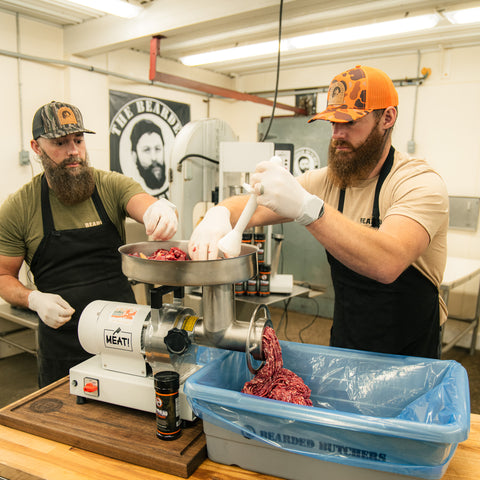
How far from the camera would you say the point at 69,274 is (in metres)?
1.93

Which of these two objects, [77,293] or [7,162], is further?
[7,162]

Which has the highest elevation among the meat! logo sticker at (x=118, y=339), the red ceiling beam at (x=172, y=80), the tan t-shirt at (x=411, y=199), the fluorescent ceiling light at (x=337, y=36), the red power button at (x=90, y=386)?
the fluorescent ceiling light at (x=337, y=36)

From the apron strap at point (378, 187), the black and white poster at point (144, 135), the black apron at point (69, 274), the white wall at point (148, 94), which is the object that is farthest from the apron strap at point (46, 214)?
the black and white poster at point (144, 135)

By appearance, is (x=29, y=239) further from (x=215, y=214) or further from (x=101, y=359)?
(x=215, y=214)

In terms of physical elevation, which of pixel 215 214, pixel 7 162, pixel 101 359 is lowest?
pixel 101 359

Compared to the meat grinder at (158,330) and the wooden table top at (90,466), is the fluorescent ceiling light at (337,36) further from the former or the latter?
the wooden table top at (90,466)

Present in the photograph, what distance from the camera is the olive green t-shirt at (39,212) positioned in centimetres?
187

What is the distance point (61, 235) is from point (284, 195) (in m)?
1.19

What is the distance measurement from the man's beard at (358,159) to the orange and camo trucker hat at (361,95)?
95 millimetres

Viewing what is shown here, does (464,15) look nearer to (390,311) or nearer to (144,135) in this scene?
(390,311)

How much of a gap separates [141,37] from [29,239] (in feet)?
8.20

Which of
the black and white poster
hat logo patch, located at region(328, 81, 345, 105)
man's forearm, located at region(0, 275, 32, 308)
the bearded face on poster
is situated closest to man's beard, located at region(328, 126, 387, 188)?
hat logo patch, located at region(328, 81, 345, 105)

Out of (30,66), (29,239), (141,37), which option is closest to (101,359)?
(29,239)

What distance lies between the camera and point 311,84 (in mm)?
5555
